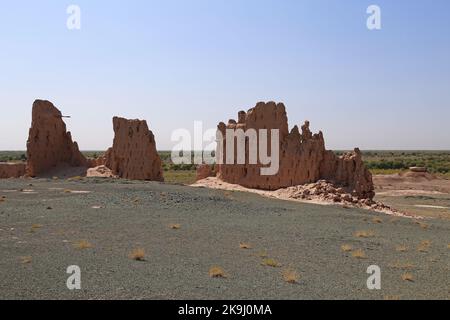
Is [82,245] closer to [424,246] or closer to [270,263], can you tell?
[270,263]

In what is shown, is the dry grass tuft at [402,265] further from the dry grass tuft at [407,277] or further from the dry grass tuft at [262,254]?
the dry grass tuft at [262,254]

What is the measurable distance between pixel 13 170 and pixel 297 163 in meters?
23.5

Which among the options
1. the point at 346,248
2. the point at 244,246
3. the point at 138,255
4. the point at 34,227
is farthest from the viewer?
the point at 34,227

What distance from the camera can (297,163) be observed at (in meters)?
31.1

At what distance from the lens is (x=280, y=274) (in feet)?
37.4

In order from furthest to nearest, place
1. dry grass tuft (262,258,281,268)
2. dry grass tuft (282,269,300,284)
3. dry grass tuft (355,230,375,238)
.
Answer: dry grass tuft (355,230,375,238) < dry grass tuft (262,258,281,268) < dry grass tuft (282,269,300,284)

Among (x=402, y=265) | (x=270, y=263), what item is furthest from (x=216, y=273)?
(x=402, y=265)

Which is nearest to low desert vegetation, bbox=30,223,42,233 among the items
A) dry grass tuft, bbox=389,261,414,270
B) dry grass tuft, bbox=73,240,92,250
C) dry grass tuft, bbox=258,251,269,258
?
dry grass tuft, bbox=73,240,92,250

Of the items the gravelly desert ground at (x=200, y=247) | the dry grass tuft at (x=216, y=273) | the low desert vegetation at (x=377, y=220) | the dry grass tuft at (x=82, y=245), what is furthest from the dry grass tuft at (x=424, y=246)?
the dry grass tuft at (x=82, y=245)

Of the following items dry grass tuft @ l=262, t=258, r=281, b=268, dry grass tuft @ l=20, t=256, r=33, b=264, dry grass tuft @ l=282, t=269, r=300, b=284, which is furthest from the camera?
dry grass tuft @ l=262, t=258, r=281, b=268

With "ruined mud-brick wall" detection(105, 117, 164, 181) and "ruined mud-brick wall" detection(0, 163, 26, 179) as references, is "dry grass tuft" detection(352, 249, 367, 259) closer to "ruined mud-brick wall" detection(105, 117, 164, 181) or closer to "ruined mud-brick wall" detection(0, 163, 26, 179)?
"ruined mud-brick wall" detection(105, 117, 164, 181)

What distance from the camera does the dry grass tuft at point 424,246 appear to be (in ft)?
52.6

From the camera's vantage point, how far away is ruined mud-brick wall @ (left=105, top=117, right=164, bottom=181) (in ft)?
114
